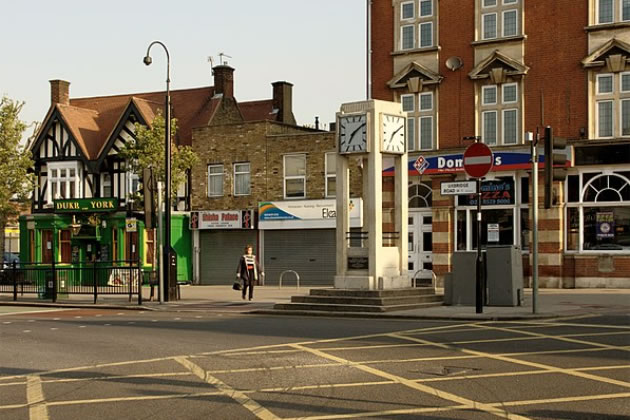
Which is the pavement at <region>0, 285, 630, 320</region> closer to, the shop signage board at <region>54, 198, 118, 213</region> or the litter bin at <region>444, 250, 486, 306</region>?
the litter bin at <region>444, 250, 486, 306</region>

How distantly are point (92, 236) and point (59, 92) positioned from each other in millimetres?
10462

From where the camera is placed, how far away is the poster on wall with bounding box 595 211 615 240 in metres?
28.7

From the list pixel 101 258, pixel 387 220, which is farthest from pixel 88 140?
pixel 387 220

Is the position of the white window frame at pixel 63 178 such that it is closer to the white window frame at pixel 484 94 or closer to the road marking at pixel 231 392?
the white window frame at pixel 484 94

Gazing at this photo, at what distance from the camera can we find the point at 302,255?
37.1 meters

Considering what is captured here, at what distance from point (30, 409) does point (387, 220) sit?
24617mm

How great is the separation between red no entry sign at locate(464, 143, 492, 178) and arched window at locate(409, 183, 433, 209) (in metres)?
12.7

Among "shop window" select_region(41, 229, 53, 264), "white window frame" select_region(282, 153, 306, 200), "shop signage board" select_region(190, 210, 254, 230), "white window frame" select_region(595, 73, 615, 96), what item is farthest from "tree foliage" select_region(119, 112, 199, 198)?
"white window frame" select_region(595, 73, 615, 96)

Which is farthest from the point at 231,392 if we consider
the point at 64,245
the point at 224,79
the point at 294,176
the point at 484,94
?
the point at 224,79

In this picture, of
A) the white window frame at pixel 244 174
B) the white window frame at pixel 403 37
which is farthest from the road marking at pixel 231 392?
the white window frame at pixel 244 174

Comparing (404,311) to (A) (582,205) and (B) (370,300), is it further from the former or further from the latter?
(A) (582,205)

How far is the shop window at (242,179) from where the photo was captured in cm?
3883

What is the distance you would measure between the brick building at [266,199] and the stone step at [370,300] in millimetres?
13794

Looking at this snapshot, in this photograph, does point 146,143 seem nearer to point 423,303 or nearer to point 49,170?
point 49,170
